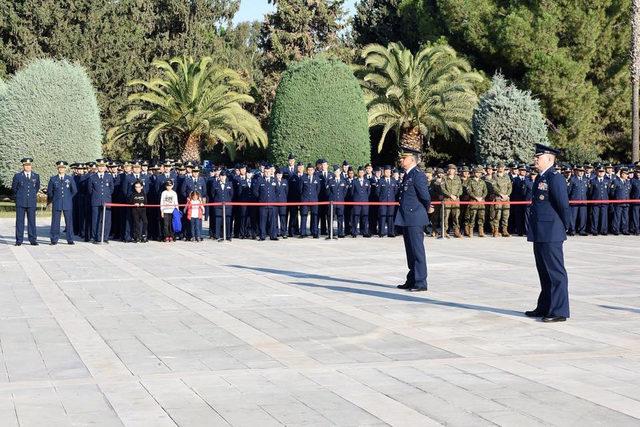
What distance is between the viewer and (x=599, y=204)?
26422 millimetres

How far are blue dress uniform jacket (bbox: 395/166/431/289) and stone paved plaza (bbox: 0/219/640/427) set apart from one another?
16.8 inches

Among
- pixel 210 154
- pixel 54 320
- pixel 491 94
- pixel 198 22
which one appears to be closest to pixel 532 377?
pixel 54 320

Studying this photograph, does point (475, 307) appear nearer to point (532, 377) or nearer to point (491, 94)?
point (532, 377)

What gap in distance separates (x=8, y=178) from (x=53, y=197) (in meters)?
20.7

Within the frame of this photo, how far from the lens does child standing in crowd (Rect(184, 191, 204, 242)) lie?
23.8 m

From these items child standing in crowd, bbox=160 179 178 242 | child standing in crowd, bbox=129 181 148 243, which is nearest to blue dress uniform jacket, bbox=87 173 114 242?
child standing in crowd, bbox=129 181 148 243

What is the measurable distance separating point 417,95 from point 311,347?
31326mm

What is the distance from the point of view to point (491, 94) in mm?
38812

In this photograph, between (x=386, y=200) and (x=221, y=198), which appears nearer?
(x=221, y=198)

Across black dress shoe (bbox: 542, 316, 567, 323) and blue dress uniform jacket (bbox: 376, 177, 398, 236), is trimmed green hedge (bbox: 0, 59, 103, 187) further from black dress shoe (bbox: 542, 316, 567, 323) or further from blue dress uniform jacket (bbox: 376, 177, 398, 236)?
black dress shoe (bbox: 542, 316, 567, 323)

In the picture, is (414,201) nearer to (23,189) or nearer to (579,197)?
(23,189)

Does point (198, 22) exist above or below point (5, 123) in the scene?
above

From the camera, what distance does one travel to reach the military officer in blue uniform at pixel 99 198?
23766 mm

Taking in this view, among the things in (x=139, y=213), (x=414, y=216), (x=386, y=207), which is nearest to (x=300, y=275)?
(x=414, y=216)
